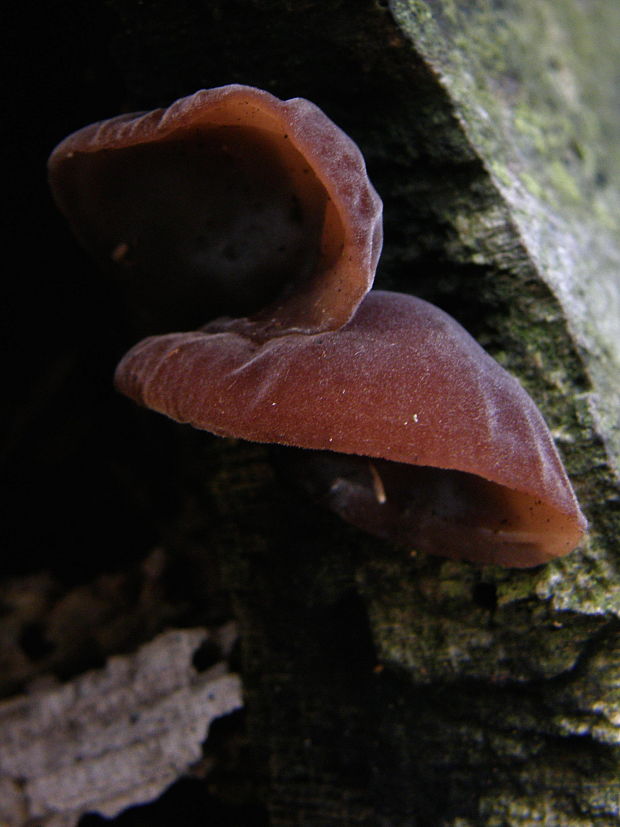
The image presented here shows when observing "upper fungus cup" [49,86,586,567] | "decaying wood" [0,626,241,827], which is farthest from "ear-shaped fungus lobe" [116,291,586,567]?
"decaying wood" [0,626,241,827]

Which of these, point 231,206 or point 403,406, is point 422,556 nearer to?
point 403,406

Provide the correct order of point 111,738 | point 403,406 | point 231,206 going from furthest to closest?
point 111,738, point 231,206, point 403,406

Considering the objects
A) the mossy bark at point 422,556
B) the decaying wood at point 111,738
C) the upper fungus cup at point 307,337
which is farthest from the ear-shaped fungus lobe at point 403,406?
the decaying wood at point 111,738

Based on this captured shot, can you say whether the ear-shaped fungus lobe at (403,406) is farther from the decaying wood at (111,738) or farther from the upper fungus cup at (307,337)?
the decaying wood at (111,738)

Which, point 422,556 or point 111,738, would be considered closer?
point 422,556

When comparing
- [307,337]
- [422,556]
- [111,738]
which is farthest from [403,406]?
[111,738]

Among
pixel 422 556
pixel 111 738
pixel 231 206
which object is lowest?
pixel 111 738

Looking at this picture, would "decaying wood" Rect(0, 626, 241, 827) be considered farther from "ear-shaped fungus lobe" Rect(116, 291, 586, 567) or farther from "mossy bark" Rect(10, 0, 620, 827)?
"ear-shaped fungus lobe" Rect(116, 291, 586, 567)

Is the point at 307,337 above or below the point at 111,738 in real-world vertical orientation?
above
